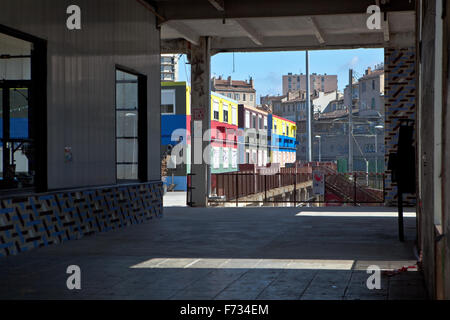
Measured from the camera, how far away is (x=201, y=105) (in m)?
18.8

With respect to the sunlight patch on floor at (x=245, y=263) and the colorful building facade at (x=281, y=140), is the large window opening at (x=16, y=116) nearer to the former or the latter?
the sunlight patch on floor at (x=245, y=263)

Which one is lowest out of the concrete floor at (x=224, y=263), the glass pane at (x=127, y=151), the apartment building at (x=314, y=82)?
the concrete floor at (x=224, y=263)

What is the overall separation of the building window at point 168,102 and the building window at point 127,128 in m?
22.8

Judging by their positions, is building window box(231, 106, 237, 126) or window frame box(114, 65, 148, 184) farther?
building window box(231, 106, 237, 126)

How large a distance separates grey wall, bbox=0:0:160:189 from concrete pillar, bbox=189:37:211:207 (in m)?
4.53

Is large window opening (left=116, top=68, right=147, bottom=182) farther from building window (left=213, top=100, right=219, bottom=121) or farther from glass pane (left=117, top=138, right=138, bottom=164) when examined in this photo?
building window (left=213, top=100, right=219, bottom=121)

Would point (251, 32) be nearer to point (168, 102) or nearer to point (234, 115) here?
point (168, 102)

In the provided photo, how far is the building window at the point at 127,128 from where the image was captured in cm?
1425

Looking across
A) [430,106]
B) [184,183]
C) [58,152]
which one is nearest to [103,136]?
[58,152]

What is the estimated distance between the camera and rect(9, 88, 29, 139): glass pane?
979cm

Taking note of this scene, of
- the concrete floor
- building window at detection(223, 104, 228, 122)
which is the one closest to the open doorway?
the concrete floor

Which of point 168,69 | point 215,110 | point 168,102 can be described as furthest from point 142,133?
point 168,69

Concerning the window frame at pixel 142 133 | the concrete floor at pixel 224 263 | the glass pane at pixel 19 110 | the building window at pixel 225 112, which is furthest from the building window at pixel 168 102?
the glass pane at pixel 19 110

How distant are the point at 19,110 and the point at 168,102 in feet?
92.4
